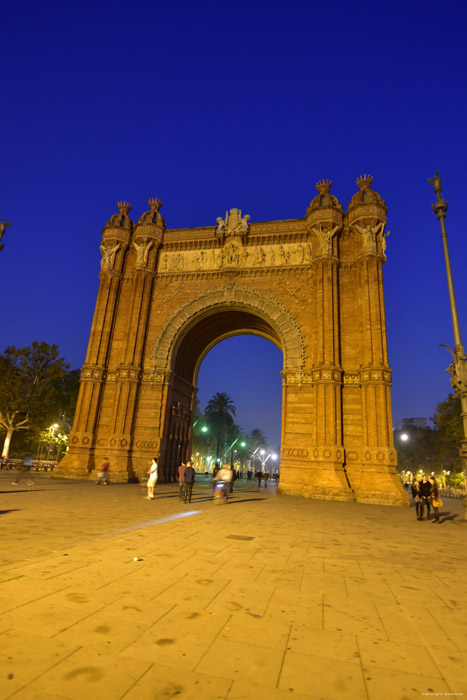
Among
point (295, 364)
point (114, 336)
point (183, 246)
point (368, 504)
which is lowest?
point (368, 504)

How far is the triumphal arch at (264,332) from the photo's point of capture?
68.7 ft

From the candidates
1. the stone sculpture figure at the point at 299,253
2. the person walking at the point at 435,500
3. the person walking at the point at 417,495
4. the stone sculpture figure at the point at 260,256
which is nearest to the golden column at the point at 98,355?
the stone sculpture figure at the point at 260,256

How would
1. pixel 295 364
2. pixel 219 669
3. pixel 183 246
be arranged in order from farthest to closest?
pixel 183 246, pixel 295 364, pixel 219 669

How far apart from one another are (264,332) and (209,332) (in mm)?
4348

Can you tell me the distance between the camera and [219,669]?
Result: 2732mm

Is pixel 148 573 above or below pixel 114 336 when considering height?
below

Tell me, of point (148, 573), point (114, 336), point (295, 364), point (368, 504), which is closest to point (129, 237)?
point (114, 336)

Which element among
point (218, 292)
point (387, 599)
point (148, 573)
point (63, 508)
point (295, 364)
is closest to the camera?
point (387, 599)

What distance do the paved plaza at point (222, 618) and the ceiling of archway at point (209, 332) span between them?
785 inches

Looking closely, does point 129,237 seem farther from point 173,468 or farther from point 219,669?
point 219,669

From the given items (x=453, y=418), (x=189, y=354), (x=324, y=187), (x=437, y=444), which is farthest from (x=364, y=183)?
(x=437, y=444)

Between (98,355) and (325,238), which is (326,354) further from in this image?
(98,355)

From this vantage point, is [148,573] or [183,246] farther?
[183,246]

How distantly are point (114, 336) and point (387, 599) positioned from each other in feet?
80.9
